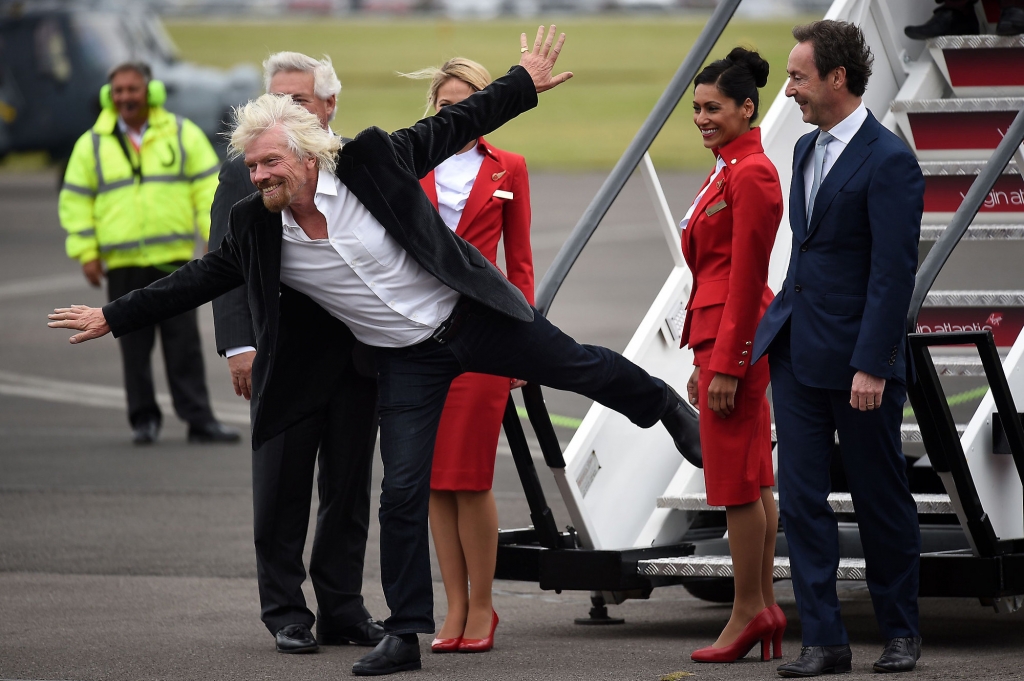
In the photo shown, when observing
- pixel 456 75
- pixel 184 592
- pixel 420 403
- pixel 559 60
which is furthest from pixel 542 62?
pixel 559 60

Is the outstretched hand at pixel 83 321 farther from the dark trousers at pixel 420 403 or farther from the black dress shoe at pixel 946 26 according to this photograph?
the black dress shoe at pixel 946 26

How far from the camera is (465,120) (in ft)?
17.0

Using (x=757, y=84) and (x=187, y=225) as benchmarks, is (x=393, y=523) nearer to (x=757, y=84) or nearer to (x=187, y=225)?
(x=757, y=84)

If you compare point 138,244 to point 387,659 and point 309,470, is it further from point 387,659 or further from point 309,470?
point 387,659

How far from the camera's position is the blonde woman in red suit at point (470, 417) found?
558 centimetres

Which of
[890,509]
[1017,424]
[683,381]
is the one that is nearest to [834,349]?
[890,509]

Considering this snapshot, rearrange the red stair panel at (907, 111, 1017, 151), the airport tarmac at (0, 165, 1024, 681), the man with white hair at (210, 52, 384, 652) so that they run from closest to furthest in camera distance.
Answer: the airport tarmac at (0, 165, 1024, 681)
the man with white hair at (210, 52, 384, 652)
the red stair panel at (907, 111, 1017, 151)

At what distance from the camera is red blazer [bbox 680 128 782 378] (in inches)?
202

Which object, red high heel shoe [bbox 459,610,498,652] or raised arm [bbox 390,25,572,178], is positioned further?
red high heel shoe [bbox 459,610,498,652]

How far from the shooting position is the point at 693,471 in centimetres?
628

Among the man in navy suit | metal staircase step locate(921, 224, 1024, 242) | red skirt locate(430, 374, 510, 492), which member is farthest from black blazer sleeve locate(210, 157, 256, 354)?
metal staircase step locate(921, 224, 1024, 242)

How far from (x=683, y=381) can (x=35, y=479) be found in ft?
15.0

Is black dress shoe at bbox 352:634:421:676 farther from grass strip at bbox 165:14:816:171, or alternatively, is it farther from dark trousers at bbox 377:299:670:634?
grass strip at bbox 165:14:816:171

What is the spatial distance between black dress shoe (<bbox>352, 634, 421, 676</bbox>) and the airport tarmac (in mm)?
71
